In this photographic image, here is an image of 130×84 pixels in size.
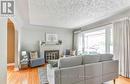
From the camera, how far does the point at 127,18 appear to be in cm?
344

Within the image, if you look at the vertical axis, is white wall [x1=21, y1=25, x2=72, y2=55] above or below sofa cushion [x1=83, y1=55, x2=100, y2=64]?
above

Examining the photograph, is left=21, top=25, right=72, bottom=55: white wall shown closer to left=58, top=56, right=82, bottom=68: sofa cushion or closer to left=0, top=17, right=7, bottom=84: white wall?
left=0, top=17, right=7, bottom=84: white wall

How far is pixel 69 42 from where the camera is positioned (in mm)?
7367

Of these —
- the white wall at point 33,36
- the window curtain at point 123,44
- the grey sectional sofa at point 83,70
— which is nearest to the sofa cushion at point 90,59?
the grey sectional sofa at point 83,70

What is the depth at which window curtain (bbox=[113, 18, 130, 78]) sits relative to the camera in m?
3.44

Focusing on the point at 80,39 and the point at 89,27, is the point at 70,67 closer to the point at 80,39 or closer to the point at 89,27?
the point at 89,27

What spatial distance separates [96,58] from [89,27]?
326cm

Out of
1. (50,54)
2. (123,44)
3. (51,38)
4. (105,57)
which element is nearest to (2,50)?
(105,57)

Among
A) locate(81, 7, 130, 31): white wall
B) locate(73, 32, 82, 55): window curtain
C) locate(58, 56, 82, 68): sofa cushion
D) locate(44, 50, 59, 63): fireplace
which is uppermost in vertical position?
locate(81, 7, 130, 31): white wall

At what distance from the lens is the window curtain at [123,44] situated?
3439mm

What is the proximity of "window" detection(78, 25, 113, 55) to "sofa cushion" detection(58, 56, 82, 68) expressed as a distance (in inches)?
102

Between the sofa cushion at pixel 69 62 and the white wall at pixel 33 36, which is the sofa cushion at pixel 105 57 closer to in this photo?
the sofa cushion at pixel 69 62

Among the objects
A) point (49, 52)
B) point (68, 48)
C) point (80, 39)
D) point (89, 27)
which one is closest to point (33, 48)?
point (49, 52)

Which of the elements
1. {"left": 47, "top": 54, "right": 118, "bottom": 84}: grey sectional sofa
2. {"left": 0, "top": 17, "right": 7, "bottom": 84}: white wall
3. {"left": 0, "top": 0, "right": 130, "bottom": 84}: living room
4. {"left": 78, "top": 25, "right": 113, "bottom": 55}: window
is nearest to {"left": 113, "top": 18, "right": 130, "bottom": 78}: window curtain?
{"left": 0, "top": 0, "right": 130, "bottom": 84}: living room
